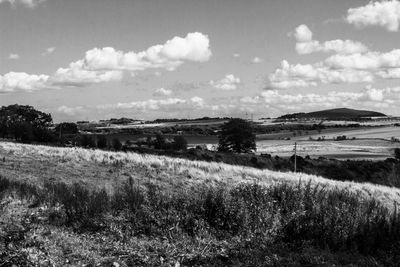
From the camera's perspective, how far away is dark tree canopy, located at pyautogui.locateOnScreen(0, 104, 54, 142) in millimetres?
74750

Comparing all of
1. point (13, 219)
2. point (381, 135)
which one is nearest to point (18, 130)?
point (13, 219)

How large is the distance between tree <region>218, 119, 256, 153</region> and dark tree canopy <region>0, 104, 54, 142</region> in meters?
36.3

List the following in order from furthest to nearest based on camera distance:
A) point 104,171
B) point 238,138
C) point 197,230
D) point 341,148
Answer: point 341,148
point 238,138
point 104,171
point 197,230

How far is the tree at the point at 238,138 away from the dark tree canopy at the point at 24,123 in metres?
36.3

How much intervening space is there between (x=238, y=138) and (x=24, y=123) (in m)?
41.4

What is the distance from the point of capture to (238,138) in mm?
94750

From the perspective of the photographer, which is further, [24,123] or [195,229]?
[24,123]

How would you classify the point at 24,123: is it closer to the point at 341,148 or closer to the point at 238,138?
the point at 238,138

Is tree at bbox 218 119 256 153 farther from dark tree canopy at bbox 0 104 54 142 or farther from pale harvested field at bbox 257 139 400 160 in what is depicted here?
dark tree canopy at bbox 0 104 54 142

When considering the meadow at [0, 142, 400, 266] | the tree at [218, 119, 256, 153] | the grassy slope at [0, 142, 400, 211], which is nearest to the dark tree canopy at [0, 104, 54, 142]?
the tree at [218, 119, 256, 153]

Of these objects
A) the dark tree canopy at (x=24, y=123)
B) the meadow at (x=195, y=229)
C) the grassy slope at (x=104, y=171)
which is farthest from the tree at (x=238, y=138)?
the meadow at (x=195, y=229)

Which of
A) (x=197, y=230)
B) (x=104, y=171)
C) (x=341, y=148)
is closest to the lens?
(x=197, y=230)

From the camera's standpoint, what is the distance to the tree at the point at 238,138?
9462 cm

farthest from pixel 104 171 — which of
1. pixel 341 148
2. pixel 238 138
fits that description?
pixel 341 148
